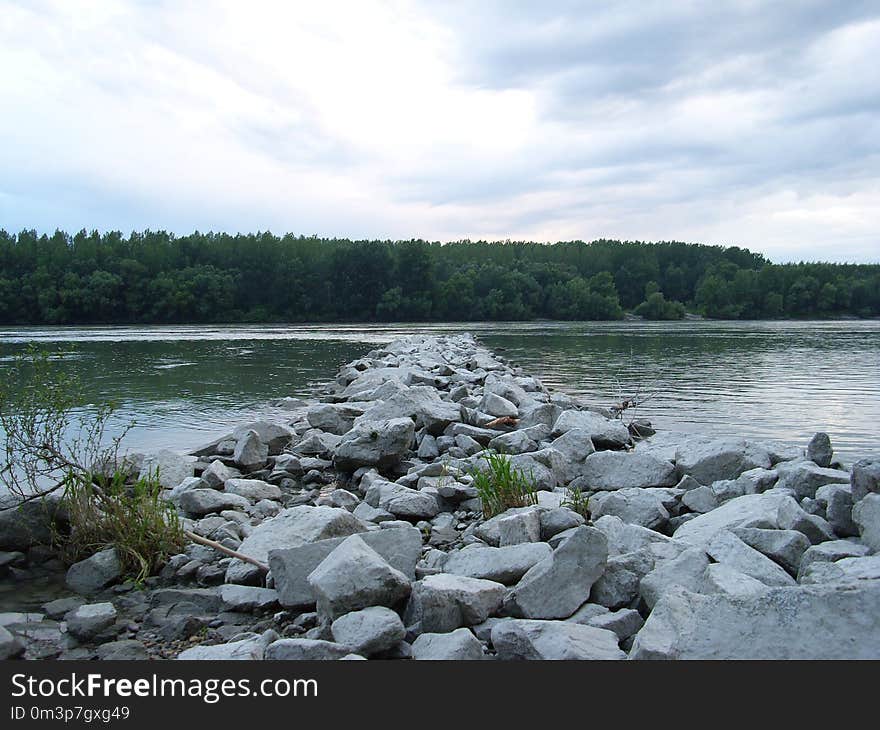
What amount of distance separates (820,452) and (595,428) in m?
2.32

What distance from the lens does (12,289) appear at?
→ 2921 inches

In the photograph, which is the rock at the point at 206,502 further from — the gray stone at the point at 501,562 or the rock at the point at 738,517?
the rock at the point at 738,517

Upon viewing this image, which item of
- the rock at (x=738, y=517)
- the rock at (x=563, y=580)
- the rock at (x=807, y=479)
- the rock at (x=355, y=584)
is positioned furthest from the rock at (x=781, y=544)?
the rock at (x=355, y=584)

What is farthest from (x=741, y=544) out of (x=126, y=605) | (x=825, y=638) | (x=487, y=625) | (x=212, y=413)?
(x=212, y=413)

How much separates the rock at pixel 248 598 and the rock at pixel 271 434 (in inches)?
148

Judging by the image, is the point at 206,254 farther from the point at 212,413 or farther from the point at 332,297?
the point at 212,413

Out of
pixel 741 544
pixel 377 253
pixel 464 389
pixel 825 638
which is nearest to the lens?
pixel 825 638

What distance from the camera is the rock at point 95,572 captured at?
13.9ft

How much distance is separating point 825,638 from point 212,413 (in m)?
11.2

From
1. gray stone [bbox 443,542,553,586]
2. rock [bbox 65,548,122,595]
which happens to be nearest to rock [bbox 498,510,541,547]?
gray stone [bbox 443,542,553,586]

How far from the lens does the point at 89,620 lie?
3621mm

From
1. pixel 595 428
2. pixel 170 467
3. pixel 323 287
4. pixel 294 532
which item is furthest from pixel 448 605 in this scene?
pixel 323 287

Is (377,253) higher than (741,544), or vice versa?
(377,253)

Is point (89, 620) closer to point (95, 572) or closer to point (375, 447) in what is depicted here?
point (95, 572)
